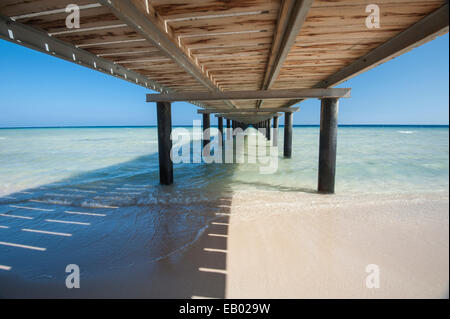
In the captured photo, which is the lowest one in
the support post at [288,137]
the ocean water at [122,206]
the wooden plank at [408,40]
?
the ocean water at [122,206]

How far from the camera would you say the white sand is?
2064mm

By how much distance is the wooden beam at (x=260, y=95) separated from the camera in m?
4.69

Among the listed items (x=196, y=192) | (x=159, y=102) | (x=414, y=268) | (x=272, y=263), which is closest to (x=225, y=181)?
(x=196, y=192)

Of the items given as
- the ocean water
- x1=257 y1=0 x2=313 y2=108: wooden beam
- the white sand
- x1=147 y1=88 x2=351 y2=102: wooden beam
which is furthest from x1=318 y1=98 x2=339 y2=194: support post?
x1=257 y1=0 x2=313 y2=108: wooden beam

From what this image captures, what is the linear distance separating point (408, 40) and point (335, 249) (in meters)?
2.58

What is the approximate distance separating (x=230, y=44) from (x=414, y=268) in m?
3.39

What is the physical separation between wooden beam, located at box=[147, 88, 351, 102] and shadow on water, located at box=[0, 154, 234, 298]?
7.36 feet

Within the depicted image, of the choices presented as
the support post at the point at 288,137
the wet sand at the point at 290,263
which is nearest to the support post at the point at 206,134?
the support post at the point at 288,137

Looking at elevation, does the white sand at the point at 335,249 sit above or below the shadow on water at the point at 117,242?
above

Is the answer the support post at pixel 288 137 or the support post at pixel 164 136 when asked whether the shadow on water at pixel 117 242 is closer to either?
the support post at pixel 164 136

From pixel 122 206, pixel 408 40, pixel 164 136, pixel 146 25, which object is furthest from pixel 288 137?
pixel 146 25

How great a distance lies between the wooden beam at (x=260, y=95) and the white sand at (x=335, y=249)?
2.27 metres
